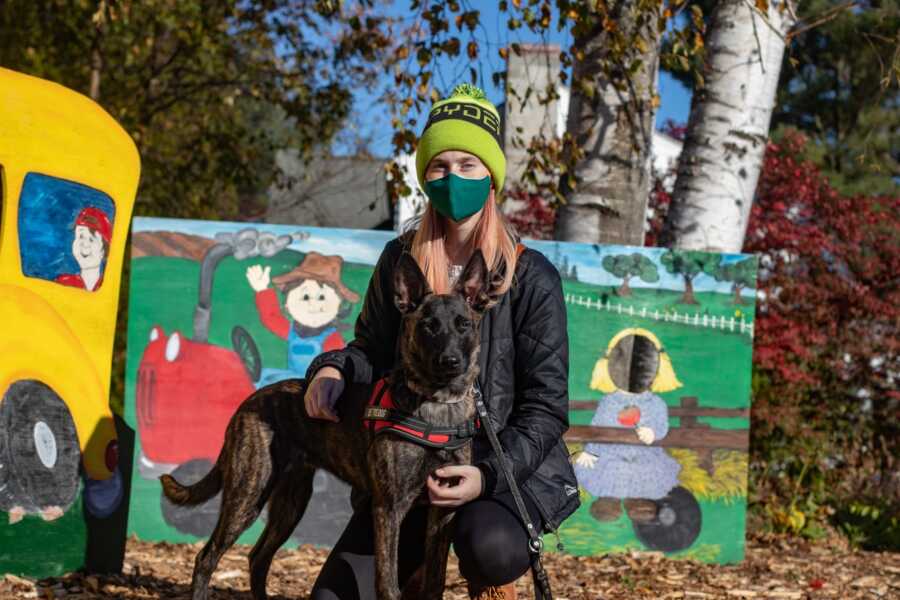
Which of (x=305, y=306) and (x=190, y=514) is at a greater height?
(x=305, y=306)

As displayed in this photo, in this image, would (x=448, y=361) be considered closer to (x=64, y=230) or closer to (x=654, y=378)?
(x=64, y=230)

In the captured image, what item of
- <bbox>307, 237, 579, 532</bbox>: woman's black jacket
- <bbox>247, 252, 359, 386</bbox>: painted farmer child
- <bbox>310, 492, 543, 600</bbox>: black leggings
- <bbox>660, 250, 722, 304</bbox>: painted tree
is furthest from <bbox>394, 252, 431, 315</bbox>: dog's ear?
<bbox>660, 250, 722, 304</bbox>: painted tree

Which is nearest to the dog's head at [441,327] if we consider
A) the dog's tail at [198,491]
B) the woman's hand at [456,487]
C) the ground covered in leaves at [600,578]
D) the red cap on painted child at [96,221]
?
the woman's hand at [456,487]

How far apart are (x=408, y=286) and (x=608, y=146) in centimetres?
397

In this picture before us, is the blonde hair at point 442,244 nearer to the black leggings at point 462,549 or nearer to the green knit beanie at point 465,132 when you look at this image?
the green knit beanie at point 465,132

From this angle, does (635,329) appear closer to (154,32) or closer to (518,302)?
(518,302)

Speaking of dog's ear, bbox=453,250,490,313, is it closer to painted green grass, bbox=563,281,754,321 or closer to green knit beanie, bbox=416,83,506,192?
green knit beanie, bbox=416,83,506,192

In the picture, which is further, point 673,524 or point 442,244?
point 673,524

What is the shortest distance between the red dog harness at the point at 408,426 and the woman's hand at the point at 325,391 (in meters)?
0.16

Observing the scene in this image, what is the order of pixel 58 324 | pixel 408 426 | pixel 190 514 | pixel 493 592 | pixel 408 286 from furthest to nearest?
pixel 190 514 → pixel 58 324 → pixel 493 592 → pixel 408 286 → pixel 408 426

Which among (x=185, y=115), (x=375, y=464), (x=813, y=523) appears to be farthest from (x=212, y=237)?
(x=185, y=115)

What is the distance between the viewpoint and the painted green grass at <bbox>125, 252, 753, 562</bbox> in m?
6.25

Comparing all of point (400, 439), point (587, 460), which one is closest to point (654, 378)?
point (587, 460)

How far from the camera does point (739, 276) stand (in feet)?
21.2
